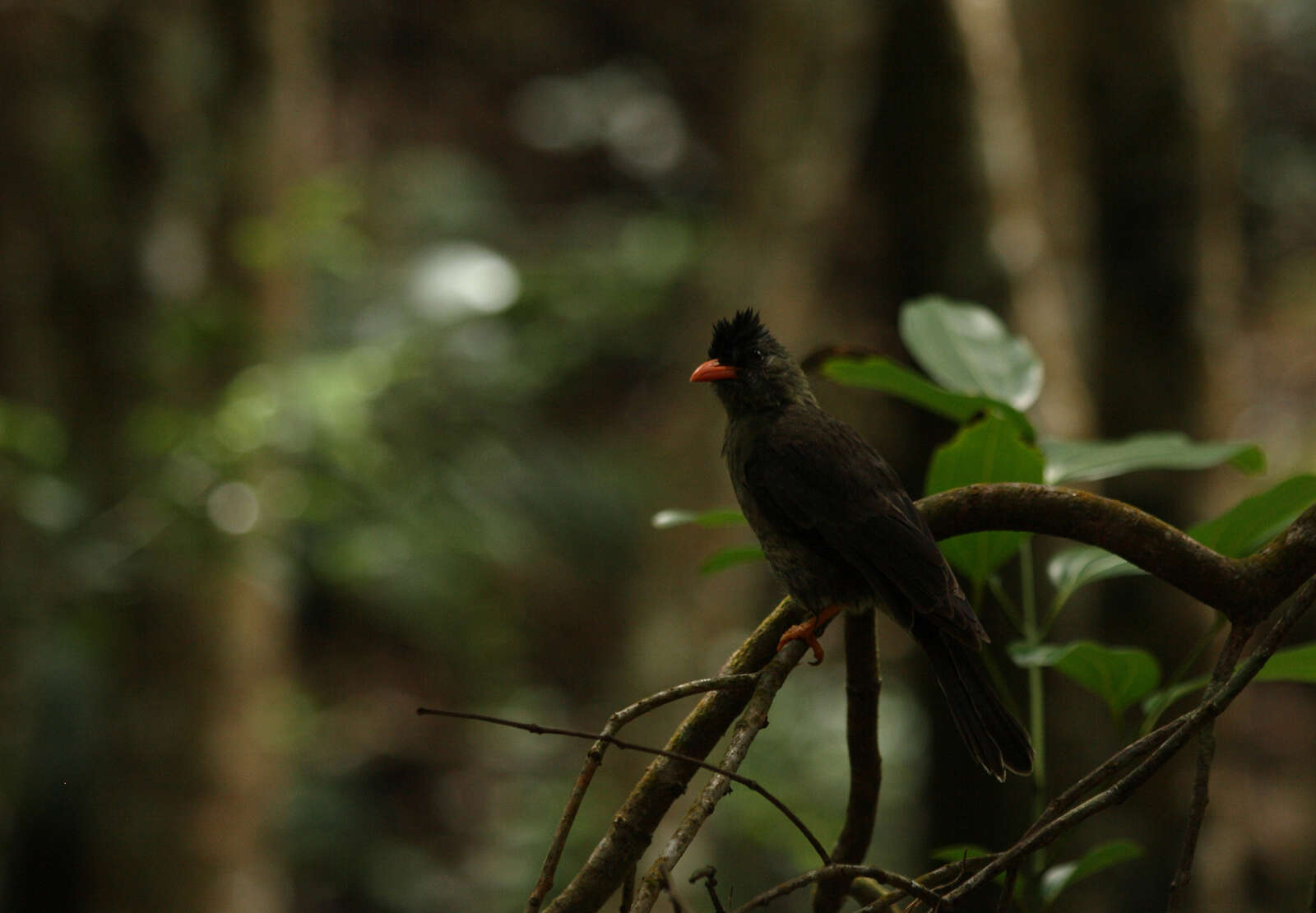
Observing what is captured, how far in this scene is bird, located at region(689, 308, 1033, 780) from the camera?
1.54m

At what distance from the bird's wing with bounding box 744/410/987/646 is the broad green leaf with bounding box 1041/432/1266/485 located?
7.9 inches

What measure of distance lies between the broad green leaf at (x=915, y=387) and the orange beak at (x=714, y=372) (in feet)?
1.77

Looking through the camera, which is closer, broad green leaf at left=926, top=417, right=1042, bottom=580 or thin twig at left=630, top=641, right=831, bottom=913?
thin twig at left=630, top=641, right=831, bottom=913

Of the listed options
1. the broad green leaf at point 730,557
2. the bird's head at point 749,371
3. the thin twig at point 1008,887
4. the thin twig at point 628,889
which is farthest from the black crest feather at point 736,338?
the thin twig at point 1008,887

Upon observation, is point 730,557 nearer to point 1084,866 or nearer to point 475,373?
point 1084,866

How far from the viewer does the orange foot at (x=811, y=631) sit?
1.44 metres

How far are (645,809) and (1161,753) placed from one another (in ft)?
1.62

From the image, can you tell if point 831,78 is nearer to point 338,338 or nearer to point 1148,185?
point 1148,185

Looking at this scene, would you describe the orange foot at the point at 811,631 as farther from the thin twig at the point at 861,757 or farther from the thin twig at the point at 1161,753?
the thin twig at the point at 1161,753

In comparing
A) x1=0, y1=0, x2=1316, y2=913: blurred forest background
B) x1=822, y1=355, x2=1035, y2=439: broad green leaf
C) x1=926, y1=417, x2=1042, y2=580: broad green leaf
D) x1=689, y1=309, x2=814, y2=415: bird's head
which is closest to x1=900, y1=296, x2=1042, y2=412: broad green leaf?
x1=822, y1=355, x2=1035, y2=439: broad green leaf

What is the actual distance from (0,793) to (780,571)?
3723 mm

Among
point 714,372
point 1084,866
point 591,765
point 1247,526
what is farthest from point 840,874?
point 714,372

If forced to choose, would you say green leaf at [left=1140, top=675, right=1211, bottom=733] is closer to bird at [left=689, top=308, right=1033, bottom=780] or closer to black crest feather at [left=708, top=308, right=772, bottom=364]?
bird at [left=689, top=308, right=1033, bottom=780]

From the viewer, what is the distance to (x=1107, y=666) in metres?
1.51
